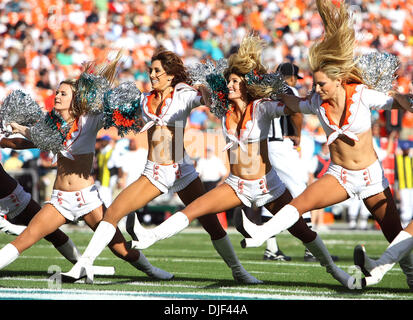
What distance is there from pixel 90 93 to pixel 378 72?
2.27 metres

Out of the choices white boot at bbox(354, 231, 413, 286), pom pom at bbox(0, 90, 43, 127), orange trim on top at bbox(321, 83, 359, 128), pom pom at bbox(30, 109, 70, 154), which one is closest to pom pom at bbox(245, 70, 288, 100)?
orange trim on top at bbox(321, 83, 359, 128)

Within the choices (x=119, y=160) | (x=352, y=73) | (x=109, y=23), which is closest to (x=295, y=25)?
(x=109, y=23)

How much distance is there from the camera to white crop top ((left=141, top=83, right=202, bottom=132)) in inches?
246

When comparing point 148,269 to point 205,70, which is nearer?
point 205,70

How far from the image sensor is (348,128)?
5574 mm

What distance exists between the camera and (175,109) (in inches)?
247

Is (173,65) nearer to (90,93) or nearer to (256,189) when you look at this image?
(90,93)

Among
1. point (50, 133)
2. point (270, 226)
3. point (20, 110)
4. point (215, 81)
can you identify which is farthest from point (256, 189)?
point (20, 110)

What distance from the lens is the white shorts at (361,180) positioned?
5.62 m

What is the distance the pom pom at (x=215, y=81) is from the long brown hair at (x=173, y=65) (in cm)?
7

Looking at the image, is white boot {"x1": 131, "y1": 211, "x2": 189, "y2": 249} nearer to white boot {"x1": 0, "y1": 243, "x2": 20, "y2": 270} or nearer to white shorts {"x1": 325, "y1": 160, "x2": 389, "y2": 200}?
white boot {"x1": 0, "y1": 243, "x2": 20, "y2": 270}

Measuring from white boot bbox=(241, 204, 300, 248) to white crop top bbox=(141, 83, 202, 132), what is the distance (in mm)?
1137

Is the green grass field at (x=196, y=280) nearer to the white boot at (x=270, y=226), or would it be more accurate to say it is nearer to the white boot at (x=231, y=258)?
the white boot at (x=231, y=258)
